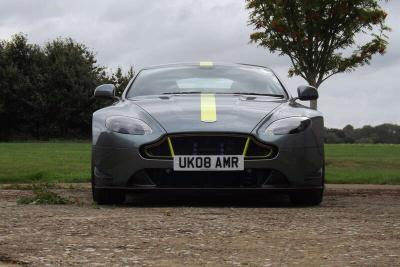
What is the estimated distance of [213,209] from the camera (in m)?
5.88

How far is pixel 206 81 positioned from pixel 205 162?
1616 mm

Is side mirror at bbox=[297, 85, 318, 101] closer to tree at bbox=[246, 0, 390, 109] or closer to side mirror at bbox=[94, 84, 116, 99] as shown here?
side mirror at bbox=[94, 84, 116, 99]

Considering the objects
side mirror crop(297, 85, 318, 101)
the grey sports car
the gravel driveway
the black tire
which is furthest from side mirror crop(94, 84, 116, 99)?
the black tire

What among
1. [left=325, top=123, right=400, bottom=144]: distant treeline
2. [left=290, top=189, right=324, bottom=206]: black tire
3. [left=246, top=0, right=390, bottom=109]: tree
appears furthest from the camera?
[left=325, top=123, right=400, bottom=144]: distant treeline

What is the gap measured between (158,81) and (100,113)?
110 cm

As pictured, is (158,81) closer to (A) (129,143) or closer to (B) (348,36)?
(A) (129,143)

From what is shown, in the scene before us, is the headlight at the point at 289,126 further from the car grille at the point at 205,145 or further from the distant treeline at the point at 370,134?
the distant treeline at the point at 370,134

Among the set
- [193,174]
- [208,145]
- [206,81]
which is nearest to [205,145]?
[208,145]

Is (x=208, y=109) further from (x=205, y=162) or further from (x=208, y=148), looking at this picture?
(x=205, y=162)

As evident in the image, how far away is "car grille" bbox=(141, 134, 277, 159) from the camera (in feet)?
20.1

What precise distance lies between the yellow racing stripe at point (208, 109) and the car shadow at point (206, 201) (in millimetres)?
630

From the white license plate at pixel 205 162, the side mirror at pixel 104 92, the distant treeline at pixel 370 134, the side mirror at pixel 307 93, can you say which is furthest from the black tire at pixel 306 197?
the distant treeline at pixel 370 134

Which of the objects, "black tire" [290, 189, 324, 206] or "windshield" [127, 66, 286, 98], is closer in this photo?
"black tire" [290, 189, 324, 206]

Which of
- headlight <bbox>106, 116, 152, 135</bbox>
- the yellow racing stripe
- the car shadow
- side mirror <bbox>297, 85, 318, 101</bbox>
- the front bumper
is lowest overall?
the car shadow
